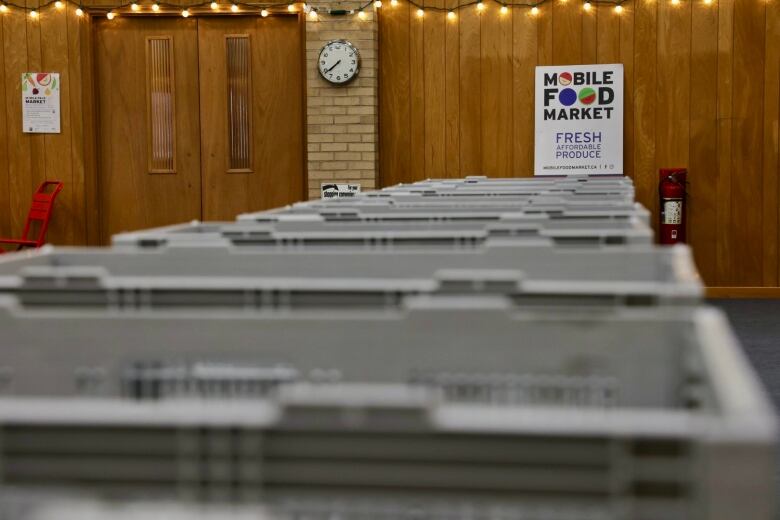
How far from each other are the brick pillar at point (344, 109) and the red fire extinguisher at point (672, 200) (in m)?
1.95

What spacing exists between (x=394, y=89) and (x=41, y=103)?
253 centimetres

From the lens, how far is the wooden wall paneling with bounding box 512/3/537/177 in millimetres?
7801

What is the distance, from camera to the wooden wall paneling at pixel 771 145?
7598mm

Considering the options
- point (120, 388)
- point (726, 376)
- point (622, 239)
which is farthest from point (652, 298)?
point (622, 239)

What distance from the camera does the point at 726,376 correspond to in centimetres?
87

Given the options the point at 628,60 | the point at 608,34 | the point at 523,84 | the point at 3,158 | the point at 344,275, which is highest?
the point at 608,34

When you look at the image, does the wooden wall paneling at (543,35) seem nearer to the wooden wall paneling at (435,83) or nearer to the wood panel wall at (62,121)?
the wooden wall paneling at (435,83)

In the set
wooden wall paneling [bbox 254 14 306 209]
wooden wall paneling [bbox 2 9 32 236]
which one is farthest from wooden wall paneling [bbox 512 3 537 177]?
wooden wall paneling [bbox 2 9 32 236]

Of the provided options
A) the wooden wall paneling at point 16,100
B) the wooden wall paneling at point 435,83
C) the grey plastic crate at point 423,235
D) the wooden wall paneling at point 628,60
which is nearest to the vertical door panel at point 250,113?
the wooden wall paneling at point 435,83

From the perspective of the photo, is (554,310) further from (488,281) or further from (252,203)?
(252,203)

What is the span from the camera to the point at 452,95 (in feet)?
25.9

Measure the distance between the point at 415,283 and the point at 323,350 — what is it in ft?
0.62

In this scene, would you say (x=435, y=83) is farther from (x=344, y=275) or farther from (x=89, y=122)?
(x=344, y=275)

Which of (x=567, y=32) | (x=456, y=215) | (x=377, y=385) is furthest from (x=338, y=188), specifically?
(x=377, y=385)
